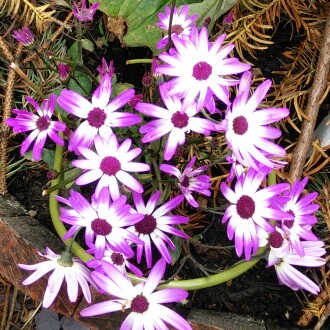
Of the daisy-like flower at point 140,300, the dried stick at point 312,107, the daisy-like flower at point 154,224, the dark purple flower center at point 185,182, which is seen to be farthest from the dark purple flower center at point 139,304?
the dried stick at point 312,107

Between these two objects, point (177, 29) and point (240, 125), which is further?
point (177, 29)

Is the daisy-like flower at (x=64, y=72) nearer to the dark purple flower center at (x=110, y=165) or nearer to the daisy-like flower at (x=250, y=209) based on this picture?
the dark purple flower center at (x=110, y=165)

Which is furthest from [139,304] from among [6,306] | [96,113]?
[6,306]

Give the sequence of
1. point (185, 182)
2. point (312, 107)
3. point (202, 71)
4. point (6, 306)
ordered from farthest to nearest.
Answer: point (6, 306)
point (312, 107)
point (185, 182)
point (202, 71)

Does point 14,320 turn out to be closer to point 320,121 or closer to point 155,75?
point 155,75

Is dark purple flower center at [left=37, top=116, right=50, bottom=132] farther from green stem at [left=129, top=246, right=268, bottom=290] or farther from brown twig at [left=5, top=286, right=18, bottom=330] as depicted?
brown twig at [left=5, top=286, right=18, bottom=330]

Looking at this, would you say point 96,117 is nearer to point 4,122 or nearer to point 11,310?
point 4,122

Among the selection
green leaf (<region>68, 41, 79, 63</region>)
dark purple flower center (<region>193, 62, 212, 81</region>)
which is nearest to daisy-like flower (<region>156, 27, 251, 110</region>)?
dark purple flower center (<region>193, 62, 212, 81</region>)

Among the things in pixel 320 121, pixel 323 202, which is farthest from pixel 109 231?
pixel 320 121
